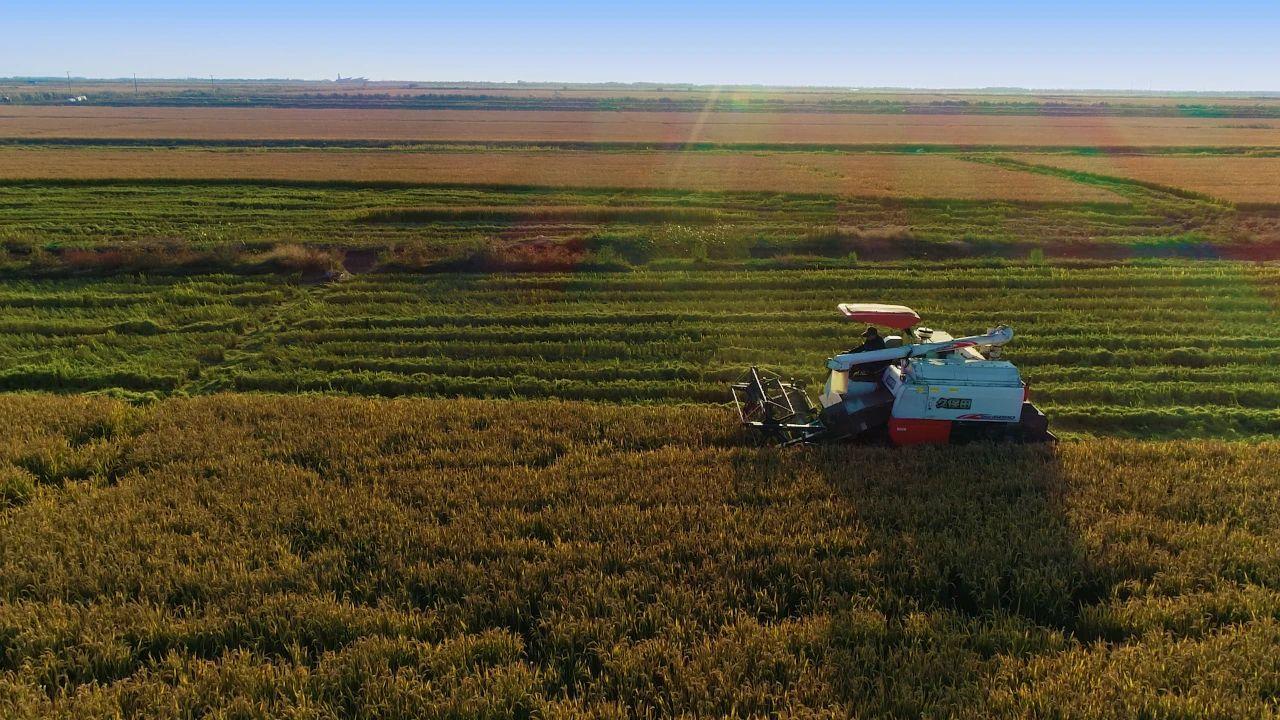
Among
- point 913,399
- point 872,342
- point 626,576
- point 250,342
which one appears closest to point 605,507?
point 626,576

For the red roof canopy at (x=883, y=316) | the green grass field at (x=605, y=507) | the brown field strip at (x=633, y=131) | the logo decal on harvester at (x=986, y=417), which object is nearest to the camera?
the green grass field at (x=605, y=507)

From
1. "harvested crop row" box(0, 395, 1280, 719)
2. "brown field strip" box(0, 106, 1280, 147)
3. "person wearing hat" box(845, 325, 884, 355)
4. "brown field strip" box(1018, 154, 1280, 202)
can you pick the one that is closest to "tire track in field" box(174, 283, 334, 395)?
"harvested crop row" box(0, 395, 1280, 719)

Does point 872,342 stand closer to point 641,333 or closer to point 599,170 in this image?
point 641,333

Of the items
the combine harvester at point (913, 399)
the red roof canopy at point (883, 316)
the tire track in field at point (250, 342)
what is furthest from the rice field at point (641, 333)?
the red roof canopy at point (883, 316)

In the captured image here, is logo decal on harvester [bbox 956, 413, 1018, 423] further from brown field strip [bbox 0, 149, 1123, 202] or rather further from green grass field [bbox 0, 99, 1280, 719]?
brown field strip [bbox 0, 149, 1123, 202]

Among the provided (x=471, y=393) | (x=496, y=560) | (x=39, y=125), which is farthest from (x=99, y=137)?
(x=496, y=560)

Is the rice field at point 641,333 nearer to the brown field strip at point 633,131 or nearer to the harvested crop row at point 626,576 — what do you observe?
the harvested crop row at point 626,576
